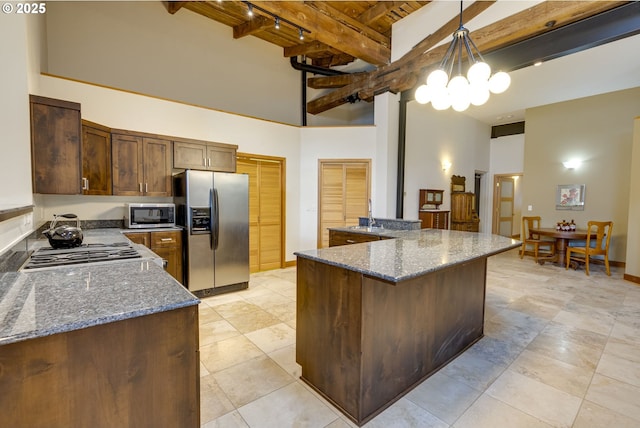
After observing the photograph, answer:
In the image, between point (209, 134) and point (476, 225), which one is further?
point (476, 225)

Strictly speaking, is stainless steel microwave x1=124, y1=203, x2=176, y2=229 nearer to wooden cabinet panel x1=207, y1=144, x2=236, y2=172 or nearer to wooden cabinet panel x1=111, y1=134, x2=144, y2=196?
wooden cabinet panel x1=111, y1=134, x2=144, y2=196

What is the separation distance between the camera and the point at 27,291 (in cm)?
127

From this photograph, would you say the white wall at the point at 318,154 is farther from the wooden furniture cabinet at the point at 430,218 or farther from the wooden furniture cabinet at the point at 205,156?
the wooden furniture cabinet at the point at 205,156

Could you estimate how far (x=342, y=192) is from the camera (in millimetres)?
5562

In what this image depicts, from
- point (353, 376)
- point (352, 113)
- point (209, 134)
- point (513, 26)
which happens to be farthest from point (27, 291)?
point (352, 113)

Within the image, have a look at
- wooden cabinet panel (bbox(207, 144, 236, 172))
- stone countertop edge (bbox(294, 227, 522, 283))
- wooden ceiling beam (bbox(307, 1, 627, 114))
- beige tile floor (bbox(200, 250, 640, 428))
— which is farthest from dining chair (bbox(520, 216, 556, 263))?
wooden cabinet panel (bbox(207, 144, 236, 172))

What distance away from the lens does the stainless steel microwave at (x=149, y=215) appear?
3.59 m

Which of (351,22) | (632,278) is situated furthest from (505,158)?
(351,22)

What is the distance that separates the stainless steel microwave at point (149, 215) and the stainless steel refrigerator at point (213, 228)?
13 centimetres

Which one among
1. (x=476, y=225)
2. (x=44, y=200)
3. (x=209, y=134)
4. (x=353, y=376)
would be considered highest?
(x=209, y=134)

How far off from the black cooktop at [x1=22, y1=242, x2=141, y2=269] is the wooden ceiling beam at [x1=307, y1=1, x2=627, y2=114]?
4609 mm

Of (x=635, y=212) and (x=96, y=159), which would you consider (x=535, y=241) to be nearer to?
(x=635, y=212)

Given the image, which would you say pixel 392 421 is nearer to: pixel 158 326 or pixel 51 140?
pixel 158 326

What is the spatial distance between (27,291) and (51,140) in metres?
1.99
